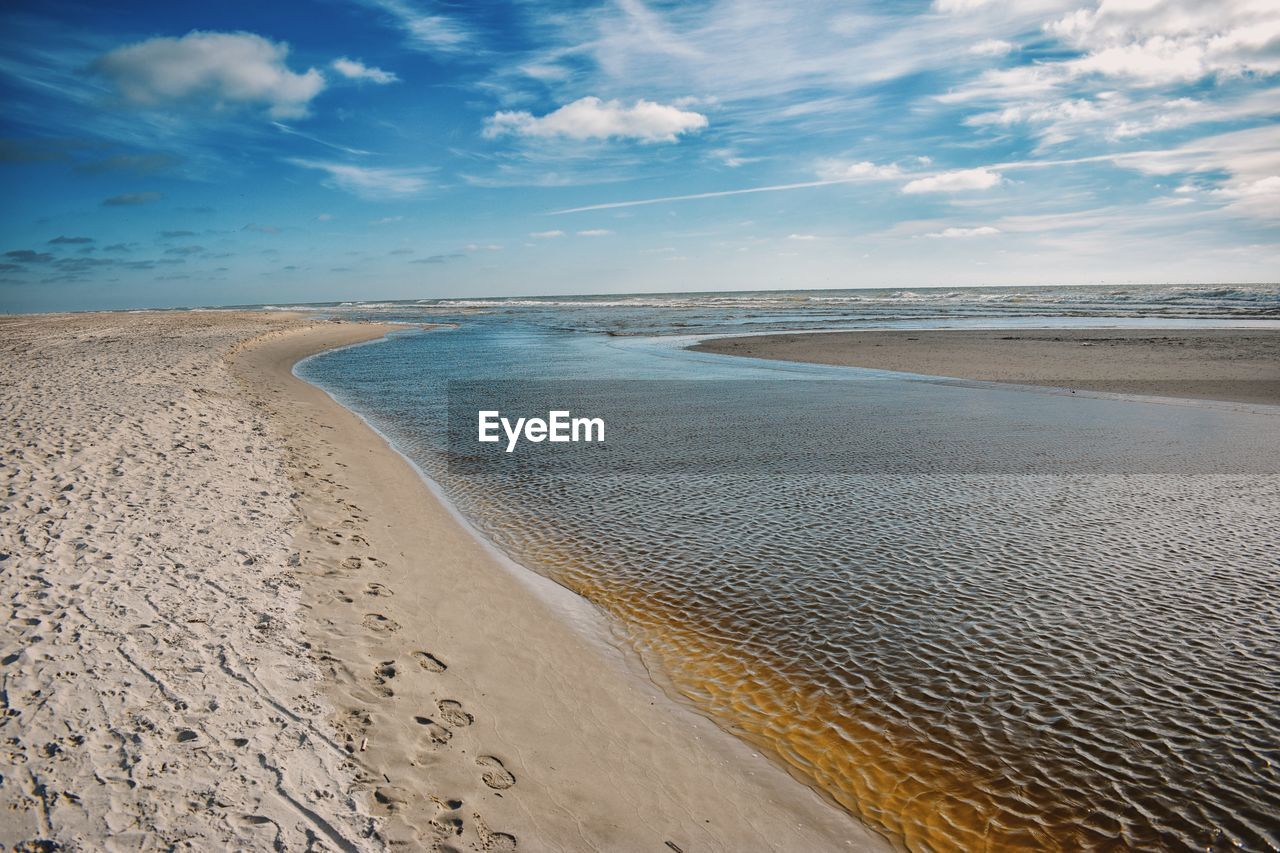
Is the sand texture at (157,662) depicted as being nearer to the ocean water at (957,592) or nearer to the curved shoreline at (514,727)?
the curved shoreline at (514,727)

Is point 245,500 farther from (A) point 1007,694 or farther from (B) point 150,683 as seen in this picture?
(A) point 1007,694

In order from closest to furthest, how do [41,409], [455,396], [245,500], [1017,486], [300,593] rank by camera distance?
[300,593], [245,500], [1017,486], [41,409], [455,396]

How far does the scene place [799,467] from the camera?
1251 cm

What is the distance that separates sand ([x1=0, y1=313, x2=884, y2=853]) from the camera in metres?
3.85

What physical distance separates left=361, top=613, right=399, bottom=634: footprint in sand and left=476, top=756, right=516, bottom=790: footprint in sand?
2.09 meters

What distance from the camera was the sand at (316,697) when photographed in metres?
3.85

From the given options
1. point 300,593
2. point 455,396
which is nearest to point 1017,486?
point 300,593

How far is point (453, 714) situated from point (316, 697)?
990mm

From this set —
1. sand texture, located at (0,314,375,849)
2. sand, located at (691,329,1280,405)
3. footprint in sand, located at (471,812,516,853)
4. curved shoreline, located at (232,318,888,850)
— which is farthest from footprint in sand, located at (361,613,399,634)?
sand, located at (691,329,1280,405)

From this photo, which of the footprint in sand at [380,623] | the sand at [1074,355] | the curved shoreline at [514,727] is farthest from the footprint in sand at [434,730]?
the sand at [1074,355]

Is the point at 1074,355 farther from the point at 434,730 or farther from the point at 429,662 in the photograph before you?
the point at 434,730

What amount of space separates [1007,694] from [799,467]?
7094 mm

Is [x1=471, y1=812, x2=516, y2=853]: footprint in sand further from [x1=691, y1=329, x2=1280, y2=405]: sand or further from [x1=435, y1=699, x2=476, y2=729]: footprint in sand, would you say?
[x1=691, y1=329, x2=1280, y2=405]: sand

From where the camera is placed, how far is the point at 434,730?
4.86 metres
